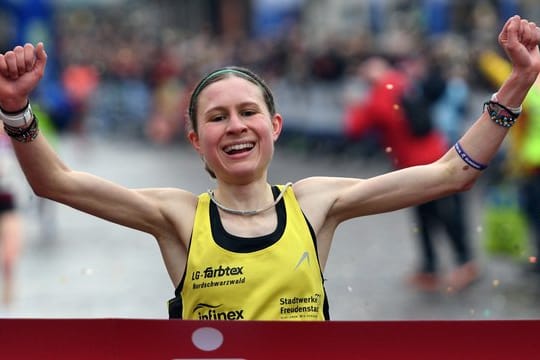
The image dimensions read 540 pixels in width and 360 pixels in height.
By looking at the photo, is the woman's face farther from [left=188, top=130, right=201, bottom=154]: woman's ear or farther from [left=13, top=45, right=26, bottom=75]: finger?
[left=13, top=45, right=26, bottom=75]: finger

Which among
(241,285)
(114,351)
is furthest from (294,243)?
(114,351)

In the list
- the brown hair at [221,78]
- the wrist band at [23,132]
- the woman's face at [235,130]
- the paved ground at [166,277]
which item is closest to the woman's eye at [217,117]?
the woman's face at [235,130]

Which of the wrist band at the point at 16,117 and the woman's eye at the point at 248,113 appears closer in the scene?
the wrist band at the point at 16,117

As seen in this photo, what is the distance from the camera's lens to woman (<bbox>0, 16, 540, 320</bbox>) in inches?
137

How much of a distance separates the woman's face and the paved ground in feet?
4.10

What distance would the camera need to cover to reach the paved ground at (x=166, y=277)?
789cm

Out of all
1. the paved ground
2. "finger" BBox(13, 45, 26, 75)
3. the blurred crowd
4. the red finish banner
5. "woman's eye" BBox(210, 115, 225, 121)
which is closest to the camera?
the red finish banner

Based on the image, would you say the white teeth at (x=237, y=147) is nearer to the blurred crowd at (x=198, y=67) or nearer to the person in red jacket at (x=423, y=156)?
→ the person in red jacket at (x=423, y=156)

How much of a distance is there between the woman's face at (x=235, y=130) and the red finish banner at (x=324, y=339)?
1.73 feet

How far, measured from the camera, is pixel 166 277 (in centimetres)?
943

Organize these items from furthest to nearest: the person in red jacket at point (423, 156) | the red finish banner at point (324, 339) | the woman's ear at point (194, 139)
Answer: the person in red jacket at point (423, 156) < the woman's ear at point (194, 139) < the red finish banner at point (324, 339)

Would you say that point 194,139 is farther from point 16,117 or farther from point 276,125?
point 16,117

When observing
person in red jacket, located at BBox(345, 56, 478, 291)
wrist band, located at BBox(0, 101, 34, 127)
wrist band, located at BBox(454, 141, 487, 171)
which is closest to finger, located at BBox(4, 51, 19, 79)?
wrist band, located at BBox(0, 101, 34, 127)

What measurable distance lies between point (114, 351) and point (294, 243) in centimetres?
59
